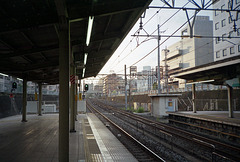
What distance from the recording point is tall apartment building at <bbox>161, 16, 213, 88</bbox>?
4831 cm

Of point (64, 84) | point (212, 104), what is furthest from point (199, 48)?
point (64, 84)

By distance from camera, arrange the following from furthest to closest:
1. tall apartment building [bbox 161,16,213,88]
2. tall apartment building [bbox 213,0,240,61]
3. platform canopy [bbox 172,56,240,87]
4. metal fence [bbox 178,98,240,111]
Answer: tall apartment building [bbox 161,16,213,88] → tall apartment building [bbox 213,0,240,61] → metal fence [bbox 178,98,240,111] → platform canopy [bbox 172,56,240,87]

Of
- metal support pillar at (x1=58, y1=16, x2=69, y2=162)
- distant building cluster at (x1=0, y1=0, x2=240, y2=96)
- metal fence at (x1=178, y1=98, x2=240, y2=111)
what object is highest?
distant building cluster at (x1=0, y1=0, x2=240, y2=96)

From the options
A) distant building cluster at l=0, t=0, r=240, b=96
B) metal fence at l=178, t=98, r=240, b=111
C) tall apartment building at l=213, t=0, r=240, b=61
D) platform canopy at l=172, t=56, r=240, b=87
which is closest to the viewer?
platform canopy at l=172, t=56, r=240, b=87

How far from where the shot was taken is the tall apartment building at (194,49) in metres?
48.3

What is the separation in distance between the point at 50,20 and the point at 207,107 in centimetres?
2430

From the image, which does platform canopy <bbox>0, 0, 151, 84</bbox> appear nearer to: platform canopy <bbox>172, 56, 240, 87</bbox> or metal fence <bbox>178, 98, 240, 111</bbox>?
platform canopy <bbox>172, 56, 240, 87</bbox>

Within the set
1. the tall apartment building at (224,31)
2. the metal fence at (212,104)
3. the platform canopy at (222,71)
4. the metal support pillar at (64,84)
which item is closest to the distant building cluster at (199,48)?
the tall apartment building at (224,31)

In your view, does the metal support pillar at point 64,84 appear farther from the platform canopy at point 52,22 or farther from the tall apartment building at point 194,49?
the tall apartment building at point 194,49

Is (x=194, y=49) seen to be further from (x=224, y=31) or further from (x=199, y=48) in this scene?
(x=224, y=31)

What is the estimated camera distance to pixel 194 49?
4850cm

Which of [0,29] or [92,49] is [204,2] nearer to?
[92,49]

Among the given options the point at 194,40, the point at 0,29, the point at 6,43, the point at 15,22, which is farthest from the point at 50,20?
the point at 194,40

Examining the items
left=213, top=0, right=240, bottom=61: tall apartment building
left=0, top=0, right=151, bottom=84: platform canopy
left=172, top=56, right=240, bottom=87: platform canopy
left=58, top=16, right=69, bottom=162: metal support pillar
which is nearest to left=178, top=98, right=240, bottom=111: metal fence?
left=172, top=56, right=240, bottom=87: platform canopy
